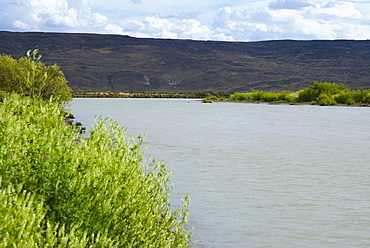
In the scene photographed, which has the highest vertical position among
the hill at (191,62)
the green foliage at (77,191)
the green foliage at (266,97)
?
the hill at (191,62)

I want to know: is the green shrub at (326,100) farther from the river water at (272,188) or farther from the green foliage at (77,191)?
the green foliage at (77,191)

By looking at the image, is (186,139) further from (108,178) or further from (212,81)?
(212,81)

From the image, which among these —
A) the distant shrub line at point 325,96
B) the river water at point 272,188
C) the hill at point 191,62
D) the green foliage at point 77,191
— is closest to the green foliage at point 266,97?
the distant shrub line at point 325,96

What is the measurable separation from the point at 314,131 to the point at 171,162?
998 centimetres

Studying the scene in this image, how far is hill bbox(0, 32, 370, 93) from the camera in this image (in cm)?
9650

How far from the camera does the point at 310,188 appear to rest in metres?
8.92

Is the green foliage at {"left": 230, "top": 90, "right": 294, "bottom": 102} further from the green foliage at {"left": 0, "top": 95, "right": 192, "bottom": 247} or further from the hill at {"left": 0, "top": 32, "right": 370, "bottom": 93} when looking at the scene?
the green foliage at {"left": 0, "top": 95, "right": 192, "bottom": 247}

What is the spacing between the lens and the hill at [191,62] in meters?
96.5

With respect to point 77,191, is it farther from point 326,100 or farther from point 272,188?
point 326,100

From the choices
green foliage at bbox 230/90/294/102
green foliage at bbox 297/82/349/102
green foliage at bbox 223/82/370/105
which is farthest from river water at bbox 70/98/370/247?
green foliage at bbox 230/90/294/102

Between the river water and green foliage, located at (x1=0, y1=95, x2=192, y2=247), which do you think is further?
the river water

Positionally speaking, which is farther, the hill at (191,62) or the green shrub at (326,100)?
the hill at (191,62)

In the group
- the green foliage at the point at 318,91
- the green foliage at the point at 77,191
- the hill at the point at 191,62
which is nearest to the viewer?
the green foliage at the point at 77,191

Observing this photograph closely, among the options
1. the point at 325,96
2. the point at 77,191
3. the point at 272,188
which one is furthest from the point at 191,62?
the point at 77,191
